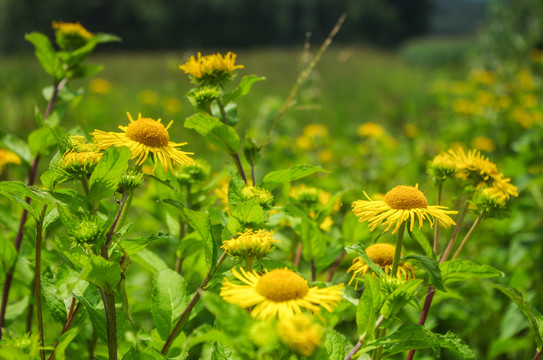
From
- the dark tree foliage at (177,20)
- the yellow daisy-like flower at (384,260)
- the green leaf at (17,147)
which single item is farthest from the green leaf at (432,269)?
the dark tree foliage at (177,20)

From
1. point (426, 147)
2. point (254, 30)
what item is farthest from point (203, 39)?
point (426, 147)

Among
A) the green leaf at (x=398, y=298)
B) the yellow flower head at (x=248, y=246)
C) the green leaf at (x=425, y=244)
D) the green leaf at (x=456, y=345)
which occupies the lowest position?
the green leaf at (x=456, y=345)

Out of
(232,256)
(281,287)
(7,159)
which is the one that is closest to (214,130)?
(232,256)

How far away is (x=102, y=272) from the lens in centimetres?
60

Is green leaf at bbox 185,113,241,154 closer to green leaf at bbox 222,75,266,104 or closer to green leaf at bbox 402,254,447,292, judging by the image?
green leaf at bbox 222,75,266,104

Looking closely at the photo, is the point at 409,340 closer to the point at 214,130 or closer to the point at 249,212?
the point at 249,212

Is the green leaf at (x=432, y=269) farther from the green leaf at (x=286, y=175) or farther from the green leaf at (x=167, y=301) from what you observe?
the green leaf at (x=167, y=301)

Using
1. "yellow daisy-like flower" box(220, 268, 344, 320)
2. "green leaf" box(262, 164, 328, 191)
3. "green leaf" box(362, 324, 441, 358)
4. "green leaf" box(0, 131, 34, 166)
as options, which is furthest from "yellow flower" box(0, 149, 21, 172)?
"green leaf" box(362, 324, 441, 358)

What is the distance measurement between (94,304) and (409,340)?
483mm

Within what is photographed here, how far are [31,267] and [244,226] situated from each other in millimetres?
567

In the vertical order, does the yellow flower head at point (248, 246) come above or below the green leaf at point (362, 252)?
above

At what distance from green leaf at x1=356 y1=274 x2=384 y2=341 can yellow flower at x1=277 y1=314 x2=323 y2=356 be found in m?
0.20

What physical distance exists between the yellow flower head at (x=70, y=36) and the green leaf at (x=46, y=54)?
84mm

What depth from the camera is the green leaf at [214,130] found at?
2.62 ft
